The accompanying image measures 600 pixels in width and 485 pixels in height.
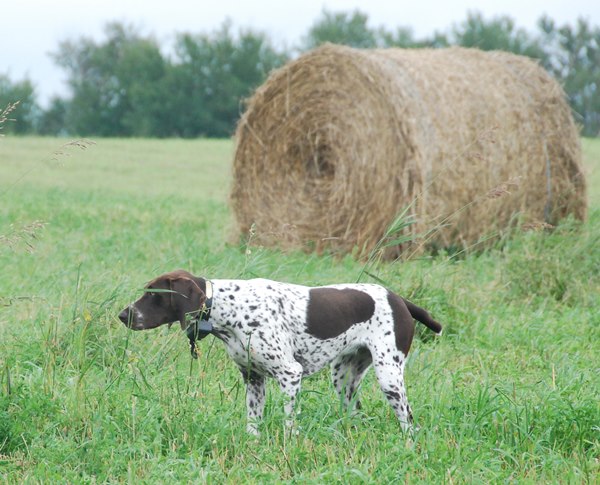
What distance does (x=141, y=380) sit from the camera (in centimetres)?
537

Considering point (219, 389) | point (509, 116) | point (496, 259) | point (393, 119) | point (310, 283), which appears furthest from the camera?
point (509, 116)

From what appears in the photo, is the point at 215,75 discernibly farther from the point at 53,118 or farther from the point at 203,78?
the point at 53,118

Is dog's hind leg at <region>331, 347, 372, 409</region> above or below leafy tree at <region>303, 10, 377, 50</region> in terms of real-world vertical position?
below

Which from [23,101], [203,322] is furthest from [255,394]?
[23,101]

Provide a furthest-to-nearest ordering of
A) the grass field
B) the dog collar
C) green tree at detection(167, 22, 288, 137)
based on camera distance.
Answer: green tree at detection(167, 22, 288, 137)
the dog collar
the grass field

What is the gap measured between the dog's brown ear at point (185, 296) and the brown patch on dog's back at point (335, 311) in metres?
0.56

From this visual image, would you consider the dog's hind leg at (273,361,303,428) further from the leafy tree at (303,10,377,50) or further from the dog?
the leafy tree at (303,10,377,50)

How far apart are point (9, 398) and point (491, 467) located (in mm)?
2287

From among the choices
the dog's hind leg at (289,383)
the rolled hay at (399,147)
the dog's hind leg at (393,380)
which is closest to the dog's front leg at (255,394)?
the dog's hind leg at (289,383)

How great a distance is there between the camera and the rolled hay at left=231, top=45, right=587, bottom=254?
10367 mm

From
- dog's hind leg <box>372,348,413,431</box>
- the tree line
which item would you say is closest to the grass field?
dog's hind leg <box>372,348,413,431</box>

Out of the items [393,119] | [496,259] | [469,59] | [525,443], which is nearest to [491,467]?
[525,443]

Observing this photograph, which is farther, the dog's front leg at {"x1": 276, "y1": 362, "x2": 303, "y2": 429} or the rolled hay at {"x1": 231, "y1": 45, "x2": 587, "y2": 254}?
the rolled hay at {"x1": 231, "y1": 45, "x2": 587, "y2": 254}

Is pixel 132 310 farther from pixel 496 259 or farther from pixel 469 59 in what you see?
pixel 469 59
